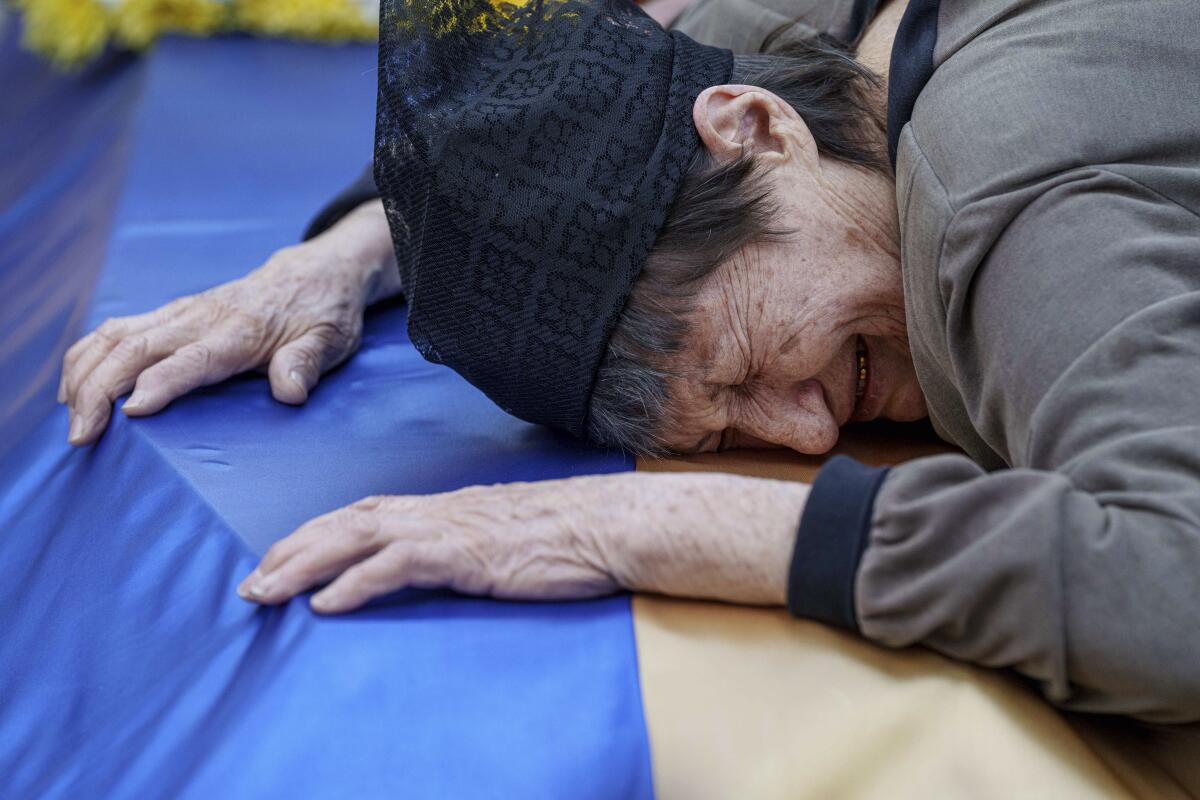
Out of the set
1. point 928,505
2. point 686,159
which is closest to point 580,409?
point 686,159

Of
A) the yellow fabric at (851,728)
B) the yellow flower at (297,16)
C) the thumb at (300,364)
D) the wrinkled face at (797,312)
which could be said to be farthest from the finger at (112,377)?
the yellow flower at (297,16)

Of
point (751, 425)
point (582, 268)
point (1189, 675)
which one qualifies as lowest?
point (751, 425)

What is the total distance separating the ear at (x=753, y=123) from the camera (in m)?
1.47

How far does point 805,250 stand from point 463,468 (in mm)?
524

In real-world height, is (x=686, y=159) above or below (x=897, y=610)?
above

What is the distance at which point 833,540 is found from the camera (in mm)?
1071

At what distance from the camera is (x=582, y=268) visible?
4.61 feet

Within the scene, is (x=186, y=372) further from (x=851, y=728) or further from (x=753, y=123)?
(x=851, y=728)

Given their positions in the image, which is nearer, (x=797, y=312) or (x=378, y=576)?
(x=378, y=576)

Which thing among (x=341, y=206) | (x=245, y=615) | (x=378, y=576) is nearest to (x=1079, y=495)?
(x=378, y=576)

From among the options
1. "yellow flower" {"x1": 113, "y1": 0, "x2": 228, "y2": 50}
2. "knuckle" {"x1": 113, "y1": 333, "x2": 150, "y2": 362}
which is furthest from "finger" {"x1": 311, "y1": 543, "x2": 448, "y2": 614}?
"yellow flower" {"x1": 113, "y1": 0, "x2": 228, "y2": 50}

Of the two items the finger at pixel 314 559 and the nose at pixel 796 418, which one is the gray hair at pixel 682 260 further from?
the finger at pixel 314 559

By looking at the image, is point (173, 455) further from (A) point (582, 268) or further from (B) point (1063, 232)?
(B) point (1063, 232)

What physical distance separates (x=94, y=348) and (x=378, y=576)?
2.85ft
